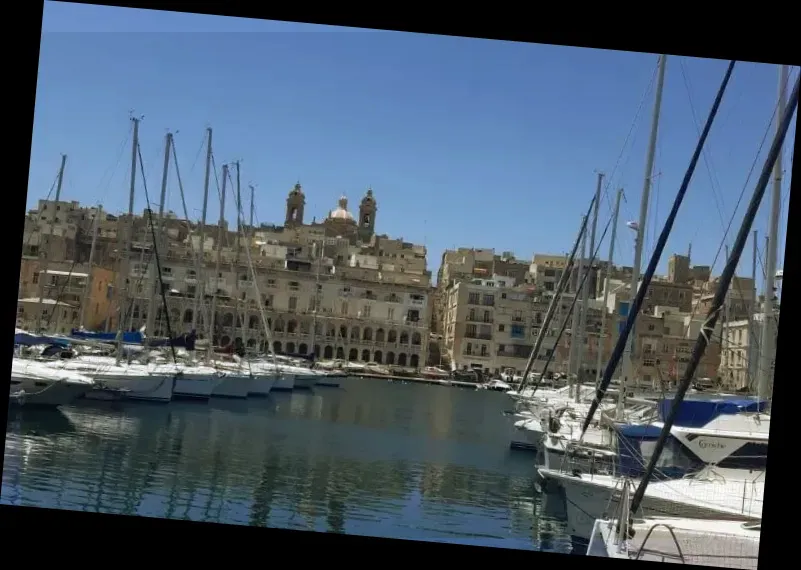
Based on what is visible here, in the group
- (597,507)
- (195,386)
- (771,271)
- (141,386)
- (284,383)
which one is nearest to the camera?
(597,507)

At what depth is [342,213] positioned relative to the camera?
138 feet

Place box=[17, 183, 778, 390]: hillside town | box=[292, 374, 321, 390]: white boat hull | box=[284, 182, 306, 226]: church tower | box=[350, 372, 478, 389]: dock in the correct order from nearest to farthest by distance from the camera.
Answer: box=[292, 374, 321, 390]: white boat hull
box=[17, 183, 778, 390]: hillside town
box=[350, 372, 478, 389]: dock
box=[284, 182, 306, 226]: church tower

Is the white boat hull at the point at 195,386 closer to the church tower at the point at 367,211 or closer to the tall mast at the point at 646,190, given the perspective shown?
the tall mast at the point at 646,190

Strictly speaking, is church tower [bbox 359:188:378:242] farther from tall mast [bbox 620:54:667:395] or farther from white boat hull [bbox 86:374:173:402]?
tall mast [bbox 620:54:667:395]

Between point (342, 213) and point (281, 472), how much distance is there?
33.3 meters

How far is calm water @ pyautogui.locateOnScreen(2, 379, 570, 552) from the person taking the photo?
22.4 ft

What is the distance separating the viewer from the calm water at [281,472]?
6832 millimetres

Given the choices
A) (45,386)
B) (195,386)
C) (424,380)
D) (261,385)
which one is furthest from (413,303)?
(45,386)

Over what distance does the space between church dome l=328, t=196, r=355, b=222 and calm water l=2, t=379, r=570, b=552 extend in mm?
25558

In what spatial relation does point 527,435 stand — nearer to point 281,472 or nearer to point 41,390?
point 281,472

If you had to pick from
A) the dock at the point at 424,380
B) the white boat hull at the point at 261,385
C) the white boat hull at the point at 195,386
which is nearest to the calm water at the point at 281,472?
the white boat hull at the point at 195,386

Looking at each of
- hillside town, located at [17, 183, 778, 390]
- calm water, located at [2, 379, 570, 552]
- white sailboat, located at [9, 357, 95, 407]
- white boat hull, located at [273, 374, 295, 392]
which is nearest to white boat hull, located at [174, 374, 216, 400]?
calm water, located at [2, 379, 570, 552]

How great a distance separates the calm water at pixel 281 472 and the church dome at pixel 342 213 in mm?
25558

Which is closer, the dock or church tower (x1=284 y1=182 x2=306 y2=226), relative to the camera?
the dock
